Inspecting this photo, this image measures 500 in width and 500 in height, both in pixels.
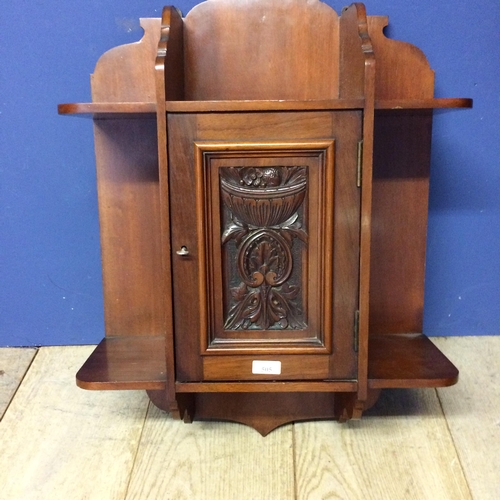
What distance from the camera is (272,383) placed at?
881 mm

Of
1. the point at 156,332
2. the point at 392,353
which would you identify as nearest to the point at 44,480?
the point at 156,332

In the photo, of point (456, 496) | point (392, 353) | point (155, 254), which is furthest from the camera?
point (155, 254)

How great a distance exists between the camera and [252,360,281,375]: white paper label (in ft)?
2.89

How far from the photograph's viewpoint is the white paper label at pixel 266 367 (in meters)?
0.88

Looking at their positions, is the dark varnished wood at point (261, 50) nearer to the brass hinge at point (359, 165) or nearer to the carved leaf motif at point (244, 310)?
the brass hinge at point (359, 165)

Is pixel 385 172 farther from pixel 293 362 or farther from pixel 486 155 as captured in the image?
pixel 293 362

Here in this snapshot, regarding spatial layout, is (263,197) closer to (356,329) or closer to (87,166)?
(356,329)

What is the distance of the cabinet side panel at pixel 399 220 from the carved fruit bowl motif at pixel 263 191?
31 centimetres

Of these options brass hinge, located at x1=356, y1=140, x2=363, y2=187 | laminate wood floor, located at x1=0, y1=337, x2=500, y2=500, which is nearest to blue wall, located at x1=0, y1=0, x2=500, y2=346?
laminate wood floor, located at x1=0, y1=337, x2=500, y2=500

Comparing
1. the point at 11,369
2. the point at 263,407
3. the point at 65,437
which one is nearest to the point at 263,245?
the point at 263,407

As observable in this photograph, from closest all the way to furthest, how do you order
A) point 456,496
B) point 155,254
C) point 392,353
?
point 456,496, point 392,353, point 155,254

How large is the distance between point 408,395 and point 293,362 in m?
0.34

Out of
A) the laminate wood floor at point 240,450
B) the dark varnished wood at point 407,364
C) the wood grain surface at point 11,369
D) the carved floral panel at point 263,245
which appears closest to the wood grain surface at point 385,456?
the laminate wood floor at point 240,450

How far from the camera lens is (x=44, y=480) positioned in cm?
87
